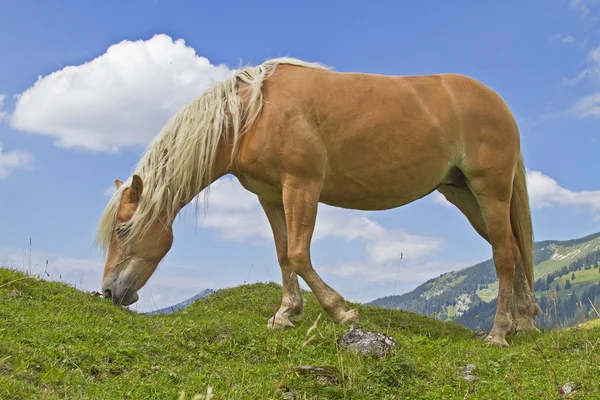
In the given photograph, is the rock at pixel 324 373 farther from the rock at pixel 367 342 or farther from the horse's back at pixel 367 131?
the horse's back at pixel 367 131

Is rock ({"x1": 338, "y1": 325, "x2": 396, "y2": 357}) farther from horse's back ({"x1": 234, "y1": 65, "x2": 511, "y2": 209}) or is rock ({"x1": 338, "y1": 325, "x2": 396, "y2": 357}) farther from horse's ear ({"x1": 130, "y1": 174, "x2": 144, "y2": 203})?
horse's ear ({"x1": 130, "y1": 174, "x2": 144, "y2": 203})

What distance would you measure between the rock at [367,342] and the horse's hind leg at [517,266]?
3.87 meters

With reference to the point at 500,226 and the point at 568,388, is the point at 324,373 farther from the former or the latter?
the point at 500,226

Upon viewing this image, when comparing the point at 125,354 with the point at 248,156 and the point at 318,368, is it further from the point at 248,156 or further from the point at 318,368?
the point at 248,156

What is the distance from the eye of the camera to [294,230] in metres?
7.07

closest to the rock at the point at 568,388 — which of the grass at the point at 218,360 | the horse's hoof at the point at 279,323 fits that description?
the grass at the point at 218,360

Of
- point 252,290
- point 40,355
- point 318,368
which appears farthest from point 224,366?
point 252,290

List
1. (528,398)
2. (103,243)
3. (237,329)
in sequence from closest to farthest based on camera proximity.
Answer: (528,398) → (237,329) → (103,243)

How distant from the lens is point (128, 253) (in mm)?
7754

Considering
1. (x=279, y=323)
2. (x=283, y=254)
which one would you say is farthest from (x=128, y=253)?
(x=279, y=323)

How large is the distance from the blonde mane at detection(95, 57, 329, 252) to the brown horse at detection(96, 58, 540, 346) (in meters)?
0.02

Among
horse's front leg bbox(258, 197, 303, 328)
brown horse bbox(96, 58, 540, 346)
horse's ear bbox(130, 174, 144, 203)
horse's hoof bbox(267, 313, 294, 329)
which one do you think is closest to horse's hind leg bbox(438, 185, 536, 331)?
brown horse bbox(96, 58, 540, 346)

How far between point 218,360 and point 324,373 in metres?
1.46

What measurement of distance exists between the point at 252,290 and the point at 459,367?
20.5ft
